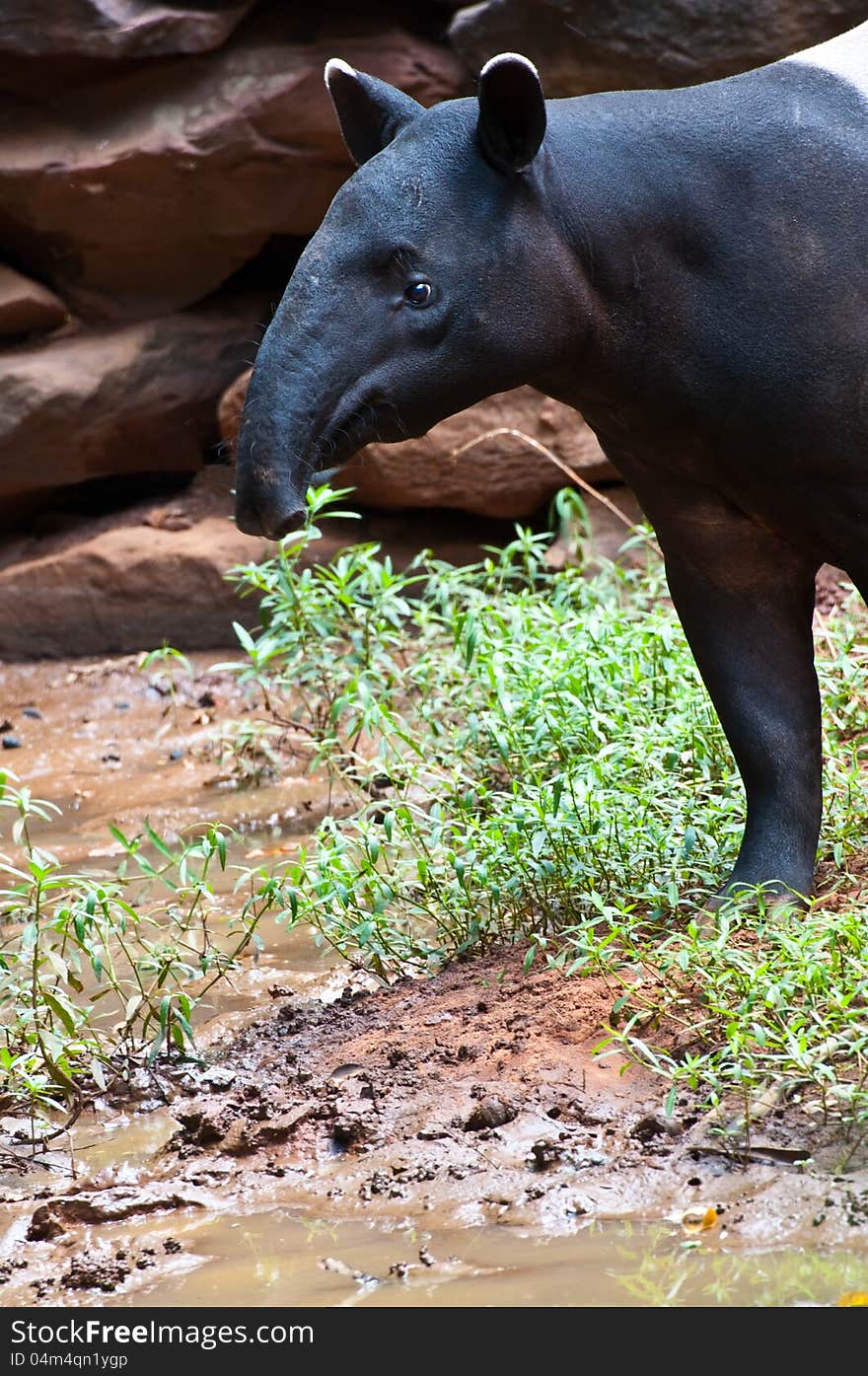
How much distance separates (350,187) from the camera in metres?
3.03

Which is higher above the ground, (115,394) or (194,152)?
(194,152)

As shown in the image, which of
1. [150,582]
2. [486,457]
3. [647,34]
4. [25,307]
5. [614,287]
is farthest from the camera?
[150,582]

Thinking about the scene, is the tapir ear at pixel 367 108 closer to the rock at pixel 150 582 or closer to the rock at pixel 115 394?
the rock at pixel 150 582

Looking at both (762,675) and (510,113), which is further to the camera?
(762,675)

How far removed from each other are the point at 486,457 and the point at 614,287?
412 cm

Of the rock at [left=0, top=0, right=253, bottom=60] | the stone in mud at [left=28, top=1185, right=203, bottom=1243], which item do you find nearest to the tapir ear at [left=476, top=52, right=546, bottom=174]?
the stone in mud at [left=28, top=1185, right=203, bottom=1243]

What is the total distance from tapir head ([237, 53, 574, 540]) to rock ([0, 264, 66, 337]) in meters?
4.78

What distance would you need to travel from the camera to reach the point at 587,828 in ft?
12.4

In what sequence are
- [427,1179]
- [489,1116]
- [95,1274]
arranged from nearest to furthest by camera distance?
[95,1274]
[427,1179]
[489,1116]

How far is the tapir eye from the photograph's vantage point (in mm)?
2957

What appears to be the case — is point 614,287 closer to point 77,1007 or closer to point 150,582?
point 77,1007

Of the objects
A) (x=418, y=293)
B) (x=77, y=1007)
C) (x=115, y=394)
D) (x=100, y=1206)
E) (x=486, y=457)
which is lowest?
(x=486, y=457)

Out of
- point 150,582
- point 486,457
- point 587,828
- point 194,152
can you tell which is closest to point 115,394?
point 150,582

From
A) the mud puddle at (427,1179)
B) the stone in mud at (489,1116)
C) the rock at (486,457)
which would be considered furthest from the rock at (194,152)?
the stone in mud at (489,1116)
